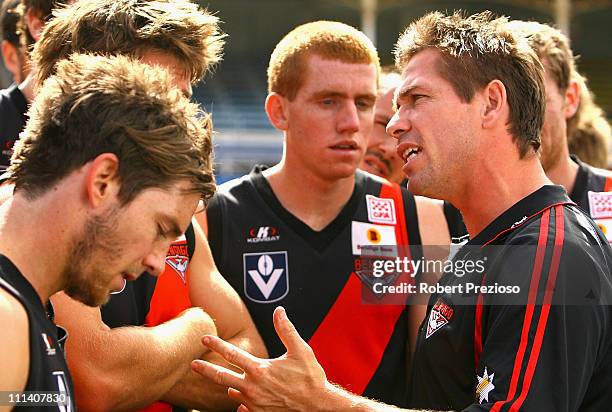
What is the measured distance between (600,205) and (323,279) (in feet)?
5.01

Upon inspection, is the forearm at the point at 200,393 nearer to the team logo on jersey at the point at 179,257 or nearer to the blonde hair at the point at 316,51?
the team logo on jersey at the point at 179,257

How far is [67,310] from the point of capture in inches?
106

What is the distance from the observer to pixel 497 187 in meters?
3.06

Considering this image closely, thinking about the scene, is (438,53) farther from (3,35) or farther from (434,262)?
(3,35)

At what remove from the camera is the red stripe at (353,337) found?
3.86 metres

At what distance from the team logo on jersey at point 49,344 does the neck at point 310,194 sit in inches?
82.6

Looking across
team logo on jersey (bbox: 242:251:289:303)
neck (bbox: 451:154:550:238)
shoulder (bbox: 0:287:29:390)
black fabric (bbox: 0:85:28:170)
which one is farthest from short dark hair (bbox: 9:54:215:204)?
black fabric (bbox: 0:85:28:170)

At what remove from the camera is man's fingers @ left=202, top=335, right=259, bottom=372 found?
2.60 metres

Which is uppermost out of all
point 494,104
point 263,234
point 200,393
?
point 494,104

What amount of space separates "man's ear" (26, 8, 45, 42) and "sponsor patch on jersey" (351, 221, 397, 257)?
1.78 meters

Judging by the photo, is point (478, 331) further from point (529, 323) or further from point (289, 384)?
point (289, 384)

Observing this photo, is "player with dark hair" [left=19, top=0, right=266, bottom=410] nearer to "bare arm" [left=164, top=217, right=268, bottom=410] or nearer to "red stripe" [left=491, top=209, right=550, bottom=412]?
"bare arm" [left=164, top=217, right=268, bottom=410]

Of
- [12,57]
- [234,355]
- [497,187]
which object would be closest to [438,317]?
[497,187]

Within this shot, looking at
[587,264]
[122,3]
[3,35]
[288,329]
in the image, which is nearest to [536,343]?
[587,264]
